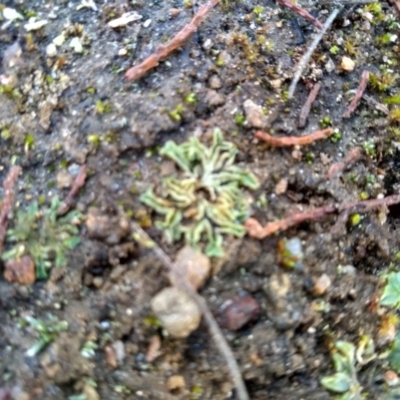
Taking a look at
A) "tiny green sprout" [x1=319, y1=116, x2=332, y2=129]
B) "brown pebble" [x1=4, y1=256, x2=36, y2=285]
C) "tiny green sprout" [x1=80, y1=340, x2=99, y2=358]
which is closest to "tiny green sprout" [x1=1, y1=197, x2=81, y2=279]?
"brown pebble" [x1=4, y1=256, x2=36, y2=285]

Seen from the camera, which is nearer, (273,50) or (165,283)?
(165,283)

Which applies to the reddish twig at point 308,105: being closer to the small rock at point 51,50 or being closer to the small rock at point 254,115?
the small rock at point 254,115

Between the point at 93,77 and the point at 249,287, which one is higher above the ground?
the point at 93,77

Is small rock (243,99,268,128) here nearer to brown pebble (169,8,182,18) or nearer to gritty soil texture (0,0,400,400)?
gritty soil texture (0,0,400,400)

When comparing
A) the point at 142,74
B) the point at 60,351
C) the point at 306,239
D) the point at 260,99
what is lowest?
the point at 306,239

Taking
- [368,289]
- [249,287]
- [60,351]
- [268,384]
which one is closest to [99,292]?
[60,351]

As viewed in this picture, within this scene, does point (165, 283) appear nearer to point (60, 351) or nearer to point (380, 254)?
point (60, 351)

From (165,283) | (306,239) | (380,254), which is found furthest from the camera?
(380,254)
